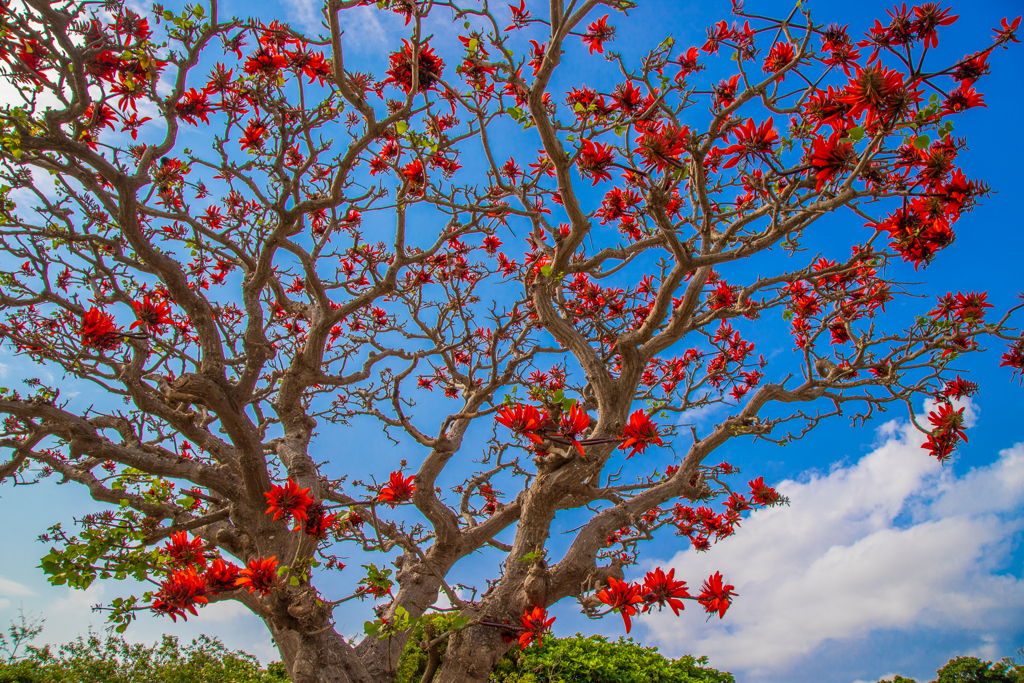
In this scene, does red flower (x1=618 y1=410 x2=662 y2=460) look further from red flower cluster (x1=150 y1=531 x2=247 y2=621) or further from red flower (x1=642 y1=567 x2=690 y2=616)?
red flower cluster (x1=150 y1=531 x2=247 y2=621)

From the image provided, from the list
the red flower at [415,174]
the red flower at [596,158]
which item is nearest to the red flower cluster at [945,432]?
the red flower at [596,158]

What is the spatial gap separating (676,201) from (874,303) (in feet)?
7.99

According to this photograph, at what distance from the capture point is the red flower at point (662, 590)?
2.47 m

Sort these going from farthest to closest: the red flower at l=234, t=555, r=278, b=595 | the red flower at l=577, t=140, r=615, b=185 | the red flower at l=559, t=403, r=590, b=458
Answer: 1. the red flower at l=234, t=555, r=278, b=595
2. the red flower at l=577, t=140, r=615, b=185
3. the red flower at l=559, t=403, r=590, b=458

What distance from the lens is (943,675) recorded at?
7020 mm

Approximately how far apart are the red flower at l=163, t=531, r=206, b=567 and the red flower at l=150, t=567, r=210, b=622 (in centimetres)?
59

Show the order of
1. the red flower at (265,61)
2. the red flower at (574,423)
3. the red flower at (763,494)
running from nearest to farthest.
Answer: the red flower at (574,423), the red flower at (265,61), the red flower at (763,494)

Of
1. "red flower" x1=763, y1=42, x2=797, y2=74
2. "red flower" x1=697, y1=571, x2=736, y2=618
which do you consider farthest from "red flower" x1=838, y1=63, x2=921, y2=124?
"red flower" x1=697, y1=571, x2=736, y2=618

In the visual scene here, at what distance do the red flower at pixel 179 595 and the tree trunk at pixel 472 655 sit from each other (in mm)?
1743

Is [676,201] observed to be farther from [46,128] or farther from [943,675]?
[943,675]

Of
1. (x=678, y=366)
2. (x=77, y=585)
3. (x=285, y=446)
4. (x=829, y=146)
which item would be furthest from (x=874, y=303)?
(x=77, y=585)

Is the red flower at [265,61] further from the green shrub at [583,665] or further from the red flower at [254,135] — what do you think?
the green shrub at [583,665]

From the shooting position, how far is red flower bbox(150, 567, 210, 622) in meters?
2.82

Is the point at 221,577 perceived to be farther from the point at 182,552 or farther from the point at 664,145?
the point at 664,145
